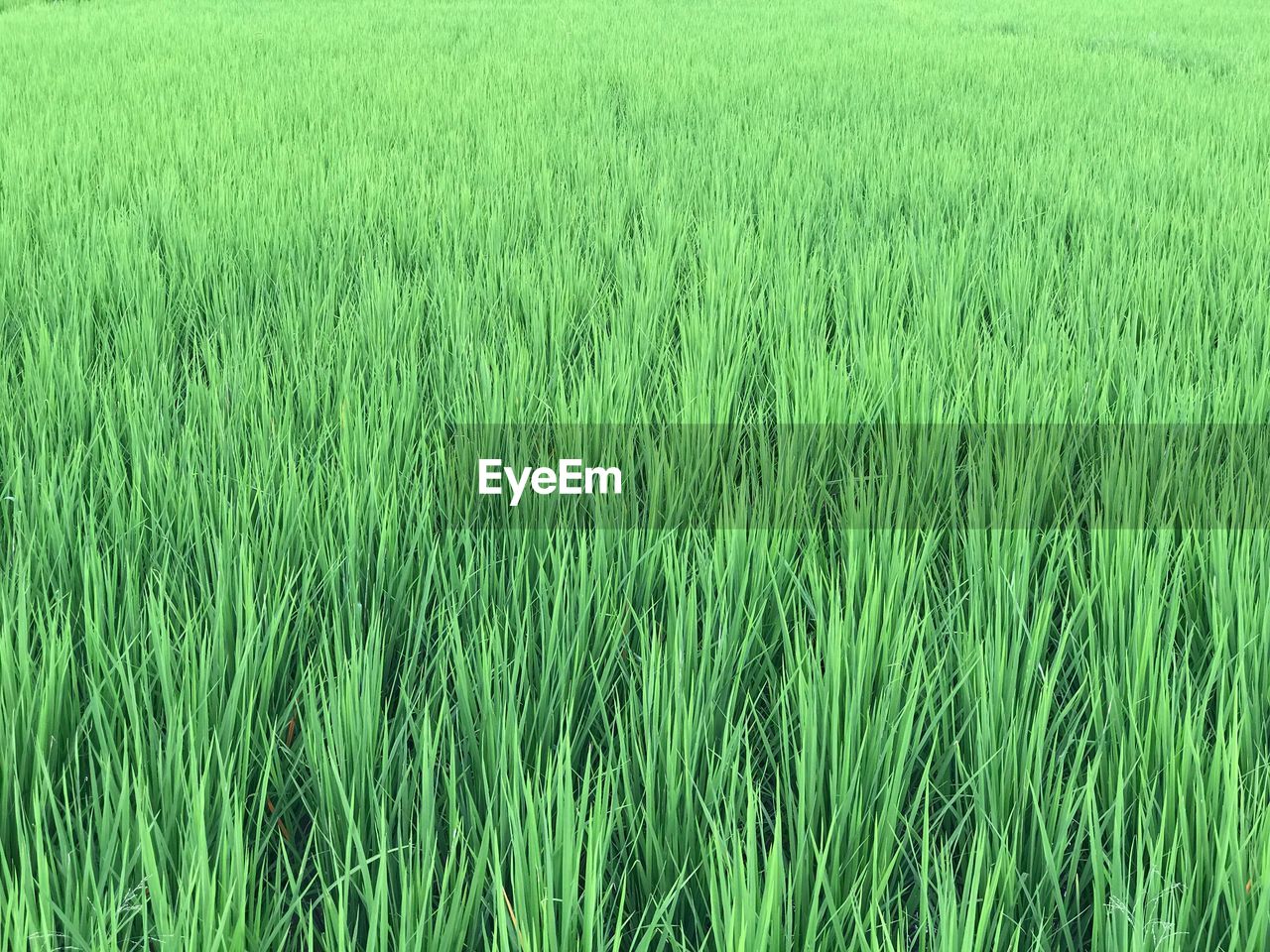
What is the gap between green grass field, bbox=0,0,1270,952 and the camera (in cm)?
66

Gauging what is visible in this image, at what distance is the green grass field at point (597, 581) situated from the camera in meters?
0.66

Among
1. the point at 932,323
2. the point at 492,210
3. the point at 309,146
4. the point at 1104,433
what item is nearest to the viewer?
the point at 1104,433

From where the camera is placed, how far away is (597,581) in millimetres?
963

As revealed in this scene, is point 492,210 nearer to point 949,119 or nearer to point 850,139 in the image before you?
point 850,139

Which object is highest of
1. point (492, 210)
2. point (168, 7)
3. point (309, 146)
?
point (168, 7)

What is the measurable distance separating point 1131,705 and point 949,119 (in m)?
3.78

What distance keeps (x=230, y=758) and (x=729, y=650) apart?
411 mm

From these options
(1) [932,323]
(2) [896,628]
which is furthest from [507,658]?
(1) [932,323]

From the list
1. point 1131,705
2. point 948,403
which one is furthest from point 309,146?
point 1131,705

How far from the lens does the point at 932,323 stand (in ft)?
6.02

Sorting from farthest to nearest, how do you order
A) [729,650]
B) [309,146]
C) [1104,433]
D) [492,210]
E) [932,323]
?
1. [309,146]
2. [492,210]
3. [932,323]
4. [1104,433]
5. [729,650]

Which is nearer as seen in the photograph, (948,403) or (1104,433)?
(1104,433)

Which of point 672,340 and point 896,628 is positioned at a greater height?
point 672,340

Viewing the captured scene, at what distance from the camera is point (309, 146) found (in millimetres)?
3424
